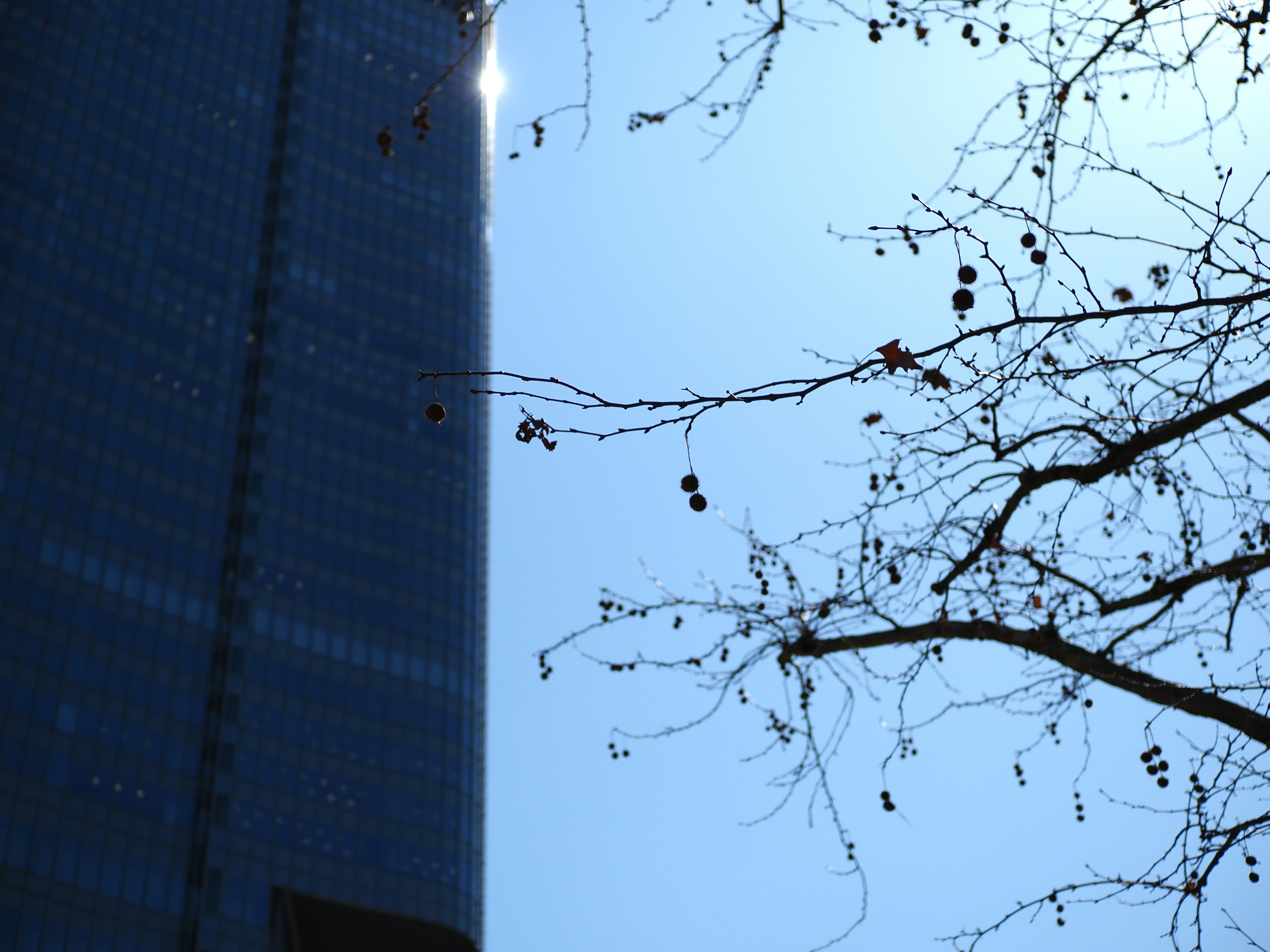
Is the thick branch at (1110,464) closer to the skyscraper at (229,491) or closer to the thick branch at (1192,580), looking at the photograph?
the thick branch at (1192,580)

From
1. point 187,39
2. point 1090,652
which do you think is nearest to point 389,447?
point 187,39

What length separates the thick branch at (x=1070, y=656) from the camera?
6457 millimetres

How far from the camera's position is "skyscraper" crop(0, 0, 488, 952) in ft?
217

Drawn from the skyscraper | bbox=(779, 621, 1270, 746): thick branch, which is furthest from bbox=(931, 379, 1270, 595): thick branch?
the skyscraper

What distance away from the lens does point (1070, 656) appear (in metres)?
6.98

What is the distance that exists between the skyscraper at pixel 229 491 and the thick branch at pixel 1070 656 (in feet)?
198

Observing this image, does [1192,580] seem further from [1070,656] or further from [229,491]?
[229,491]

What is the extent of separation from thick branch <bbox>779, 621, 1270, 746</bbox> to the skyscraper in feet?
198

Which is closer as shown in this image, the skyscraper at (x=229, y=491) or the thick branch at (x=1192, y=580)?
the thick branch at (x=1192, y=580)

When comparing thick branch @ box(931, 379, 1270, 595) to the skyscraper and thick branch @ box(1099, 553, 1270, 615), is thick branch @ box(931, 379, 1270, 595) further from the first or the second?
the skyscraper

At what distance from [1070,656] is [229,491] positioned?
249 ft

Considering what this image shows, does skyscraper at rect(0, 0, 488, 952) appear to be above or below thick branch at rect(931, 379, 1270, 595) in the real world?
above

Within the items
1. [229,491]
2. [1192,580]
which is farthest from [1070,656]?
[229,491]

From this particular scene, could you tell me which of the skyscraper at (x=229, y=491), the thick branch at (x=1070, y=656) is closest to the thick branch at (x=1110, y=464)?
the thick branch at (x=1070, y=656)
